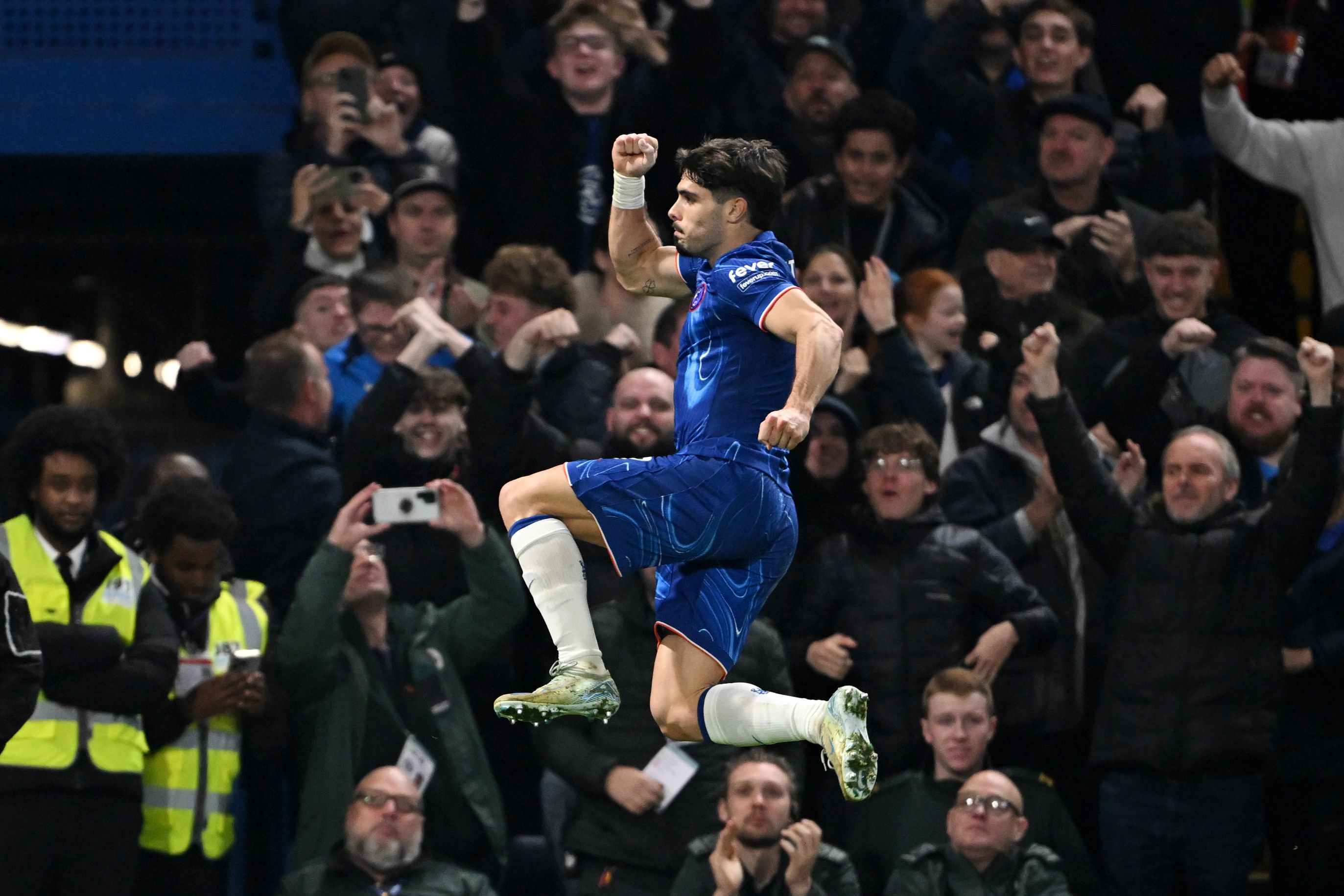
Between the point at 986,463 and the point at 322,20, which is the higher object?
the point at 322,20

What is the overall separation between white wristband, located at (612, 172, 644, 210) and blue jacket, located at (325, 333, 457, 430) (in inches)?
110

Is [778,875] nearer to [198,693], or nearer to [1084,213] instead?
[198,693]

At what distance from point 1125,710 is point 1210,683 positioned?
12.3 inches

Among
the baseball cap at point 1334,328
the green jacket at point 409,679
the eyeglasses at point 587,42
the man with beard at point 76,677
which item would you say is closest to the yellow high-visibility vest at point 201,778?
the man with beard at point 76,677

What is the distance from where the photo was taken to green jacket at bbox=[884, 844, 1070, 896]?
7215 millimetres

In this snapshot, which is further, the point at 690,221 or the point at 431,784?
the point at 431,784

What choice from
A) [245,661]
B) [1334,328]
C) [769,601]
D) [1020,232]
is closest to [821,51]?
[1020,232]

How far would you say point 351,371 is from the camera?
8609 mm

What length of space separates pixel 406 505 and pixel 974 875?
7.74 feet

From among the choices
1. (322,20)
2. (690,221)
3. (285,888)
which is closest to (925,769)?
(285,888)

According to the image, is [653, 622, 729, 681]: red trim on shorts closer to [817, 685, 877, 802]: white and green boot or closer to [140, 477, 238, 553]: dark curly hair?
[817, 685, 877, 802]: white and green boot

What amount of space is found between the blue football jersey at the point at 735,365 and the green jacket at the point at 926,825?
2.34 meters

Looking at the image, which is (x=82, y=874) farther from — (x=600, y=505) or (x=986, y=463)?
(x=986, y=463)

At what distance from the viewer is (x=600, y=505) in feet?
17.9
